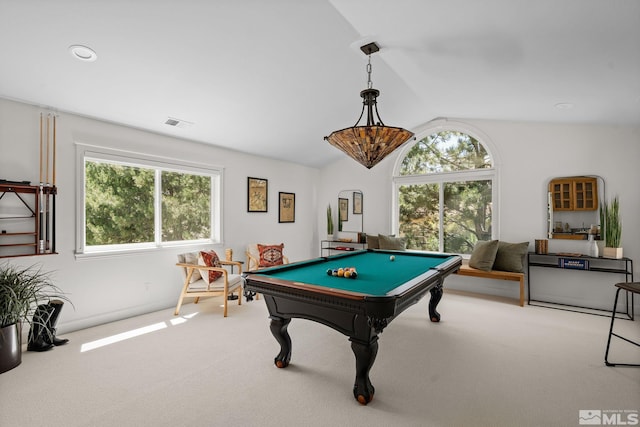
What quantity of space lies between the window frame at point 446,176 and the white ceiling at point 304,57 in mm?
971

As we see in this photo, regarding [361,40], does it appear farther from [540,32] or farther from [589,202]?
[589,202]

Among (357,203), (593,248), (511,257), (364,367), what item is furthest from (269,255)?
(593,248)

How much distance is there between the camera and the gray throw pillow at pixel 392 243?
18.6 ft

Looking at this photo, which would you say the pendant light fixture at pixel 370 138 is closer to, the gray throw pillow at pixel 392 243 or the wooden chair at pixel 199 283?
the wooden chair at pixel 199 283

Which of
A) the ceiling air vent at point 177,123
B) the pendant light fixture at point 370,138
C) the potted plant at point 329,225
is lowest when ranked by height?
the potted plant at point 329,225

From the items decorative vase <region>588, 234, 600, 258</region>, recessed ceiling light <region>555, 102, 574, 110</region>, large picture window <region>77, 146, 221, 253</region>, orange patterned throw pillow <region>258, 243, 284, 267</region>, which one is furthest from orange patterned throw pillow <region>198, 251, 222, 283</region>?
decorative vase <region>588, 234, 600, 258</region>

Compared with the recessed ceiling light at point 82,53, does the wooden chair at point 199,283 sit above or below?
below

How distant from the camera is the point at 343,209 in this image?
685 cm

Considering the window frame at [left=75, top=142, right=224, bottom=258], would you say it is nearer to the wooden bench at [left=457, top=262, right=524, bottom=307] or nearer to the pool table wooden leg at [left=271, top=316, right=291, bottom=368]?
the pool table wooden leg at [left=271, top=316, right=291, bottom=368]

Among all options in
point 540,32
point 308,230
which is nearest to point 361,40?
point 540,32

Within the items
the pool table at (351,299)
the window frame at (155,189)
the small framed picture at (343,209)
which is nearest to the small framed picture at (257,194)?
the window frame at (155,189)

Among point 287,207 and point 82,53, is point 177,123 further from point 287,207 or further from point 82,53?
point 287,207

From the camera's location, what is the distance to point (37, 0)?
2125mm

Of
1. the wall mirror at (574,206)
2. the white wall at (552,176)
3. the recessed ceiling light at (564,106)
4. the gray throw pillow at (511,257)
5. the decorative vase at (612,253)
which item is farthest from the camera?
the gray throw pillow at (511,257)
